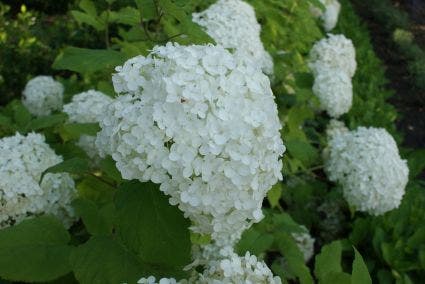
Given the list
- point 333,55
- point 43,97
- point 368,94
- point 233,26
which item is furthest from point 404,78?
point 43,97

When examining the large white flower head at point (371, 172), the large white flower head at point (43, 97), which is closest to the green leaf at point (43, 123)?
the large white flower head at point (43, 97)

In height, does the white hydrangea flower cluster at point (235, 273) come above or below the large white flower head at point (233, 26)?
above

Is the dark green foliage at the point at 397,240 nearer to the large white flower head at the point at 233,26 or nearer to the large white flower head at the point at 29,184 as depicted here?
the large white flower head at the point at 233,26

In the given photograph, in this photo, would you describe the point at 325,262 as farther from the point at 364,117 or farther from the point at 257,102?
the point at 364,117

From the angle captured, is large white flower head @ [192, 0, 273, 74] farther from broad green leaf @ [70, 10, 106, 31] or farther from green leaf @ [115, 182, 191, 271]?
green leaf @ [115, 182, 191, 271]

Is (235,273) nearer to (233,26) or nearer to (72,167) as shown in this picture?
(72,167)
